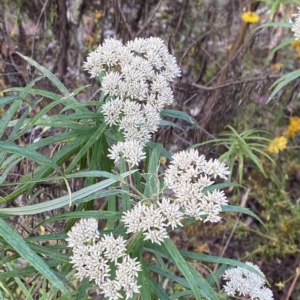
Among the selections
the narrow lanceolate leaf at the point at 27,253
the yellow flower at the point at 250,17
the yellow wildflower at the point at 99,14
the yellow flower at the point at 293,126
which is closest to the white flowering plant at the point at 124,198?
the narrow lanceolate leaf at the point at 27,253

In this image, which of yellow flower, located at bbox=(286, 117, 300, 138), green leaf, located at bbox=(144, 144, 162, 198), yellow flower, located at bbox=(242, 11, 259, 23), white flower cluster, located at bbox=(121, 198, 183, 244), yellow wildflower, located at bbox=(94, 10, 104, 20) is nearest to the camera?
white flower cluster, located at bbox=(121, 198, 183, 244)

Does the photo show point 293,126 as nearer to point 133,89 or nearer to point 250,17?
point 250,17

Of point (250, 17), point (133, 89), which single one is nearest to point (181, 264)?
point (133, 89)

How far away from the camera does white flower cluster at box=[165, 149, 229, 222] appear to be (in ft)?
3.98

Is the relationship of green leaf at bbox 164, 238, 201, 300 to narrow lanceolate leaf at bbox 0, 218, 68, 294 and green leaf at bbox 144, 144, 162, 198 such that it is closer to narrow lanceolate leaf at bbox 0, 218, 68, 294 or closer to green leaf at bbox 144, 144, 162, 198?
green leaf at bbox 144, 144, 162, 198

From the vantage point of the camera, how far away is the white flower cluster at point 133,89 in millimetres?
1442

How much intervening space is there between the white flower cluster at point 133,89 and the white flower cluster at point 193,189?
0.13 m

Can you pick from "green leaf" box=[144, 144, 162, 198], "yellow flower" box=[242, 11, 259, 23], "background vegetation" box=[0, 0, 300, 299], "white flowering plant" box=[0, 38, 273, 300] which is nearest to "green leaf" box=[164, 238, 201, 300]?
"white flowering plant" box=[0, 38, 273, 300]

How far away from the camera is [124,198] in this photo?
1.35 m

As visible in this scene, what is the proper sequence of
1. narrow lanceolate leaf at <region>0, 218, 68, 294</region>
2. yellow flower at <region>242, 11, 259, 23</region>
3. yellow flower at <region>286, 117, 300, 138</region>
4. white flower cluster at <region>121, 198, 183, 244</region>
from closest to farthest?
narrow lanceolate leaf at <region>0, 218, 68, 294</region> → white flower cluster at <region>121, 198, 183, 244</region> → yellow flower at <region>242, 11, 259, 23</region> → yellow flower at <region>286, 117, 300, 138</region>

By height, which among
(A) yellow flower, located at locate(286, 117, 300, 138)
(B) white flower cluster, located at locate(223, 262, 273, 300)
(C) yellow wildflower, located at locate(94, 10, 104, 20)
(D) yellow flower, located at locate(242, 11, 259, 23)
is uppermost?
(D) yellow flower, located at locate(242, 11, 259, 23)

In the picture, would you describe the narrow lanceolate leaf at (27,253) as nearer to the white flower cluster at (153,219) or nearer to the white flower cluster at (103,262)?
the white flower cluster at (103,262)

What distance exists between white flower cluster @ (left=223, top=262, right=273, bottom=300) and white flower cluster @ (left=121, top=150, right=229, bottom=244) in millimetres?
333

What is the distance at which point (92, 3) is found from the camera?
330 cm
